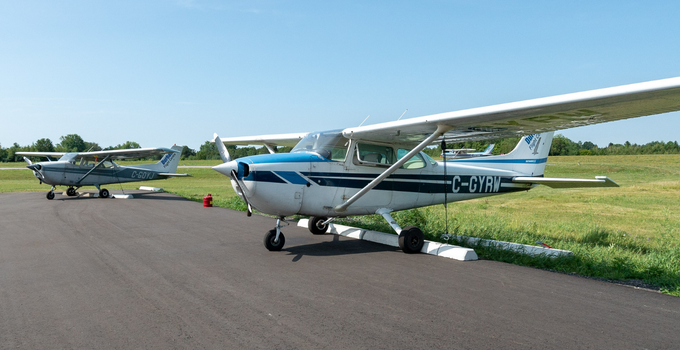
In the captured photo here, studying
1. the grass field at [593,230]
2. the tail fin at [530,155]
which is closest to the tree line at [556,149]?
the grass field at [593,230]

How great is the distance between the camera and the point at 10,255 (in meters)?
6.91

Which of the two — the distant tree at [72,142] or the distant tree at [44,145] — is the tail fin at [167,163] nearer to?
the distant tree at [44,145]

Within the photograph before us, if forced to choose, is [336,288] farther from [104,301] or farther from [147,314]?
[104,301]

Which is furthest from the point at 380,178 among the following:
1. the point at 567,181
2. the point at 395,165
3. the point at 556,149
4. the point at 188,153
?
the point at 188,153

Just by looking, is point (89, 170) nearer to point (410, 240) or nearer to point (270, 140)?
point (270, 140)

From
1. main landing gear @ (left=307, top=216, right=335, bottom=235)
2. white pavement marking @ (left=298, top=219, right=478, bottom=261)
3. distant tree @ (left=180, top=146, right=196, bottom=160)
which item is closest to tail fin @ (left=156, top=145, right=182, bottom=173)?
white pavement marking @ (left=298, top=219, right=478, bottom=261)

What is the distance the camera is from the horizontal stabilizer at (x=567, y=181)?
316 inches

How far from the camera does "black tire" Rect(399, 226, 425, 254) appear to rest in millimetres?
7113

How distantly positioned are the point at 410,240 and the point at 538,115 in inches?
111

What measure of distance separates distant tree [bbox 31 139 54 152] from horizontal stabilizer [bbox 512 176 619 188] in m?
141

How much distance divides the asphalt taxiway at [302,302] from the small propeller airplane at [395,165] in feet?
2.89

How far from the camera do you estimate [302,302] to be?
173 inches

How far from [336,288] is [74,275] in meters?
3.56

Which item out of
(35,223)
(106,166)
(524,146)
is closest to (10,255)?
(35,223)
